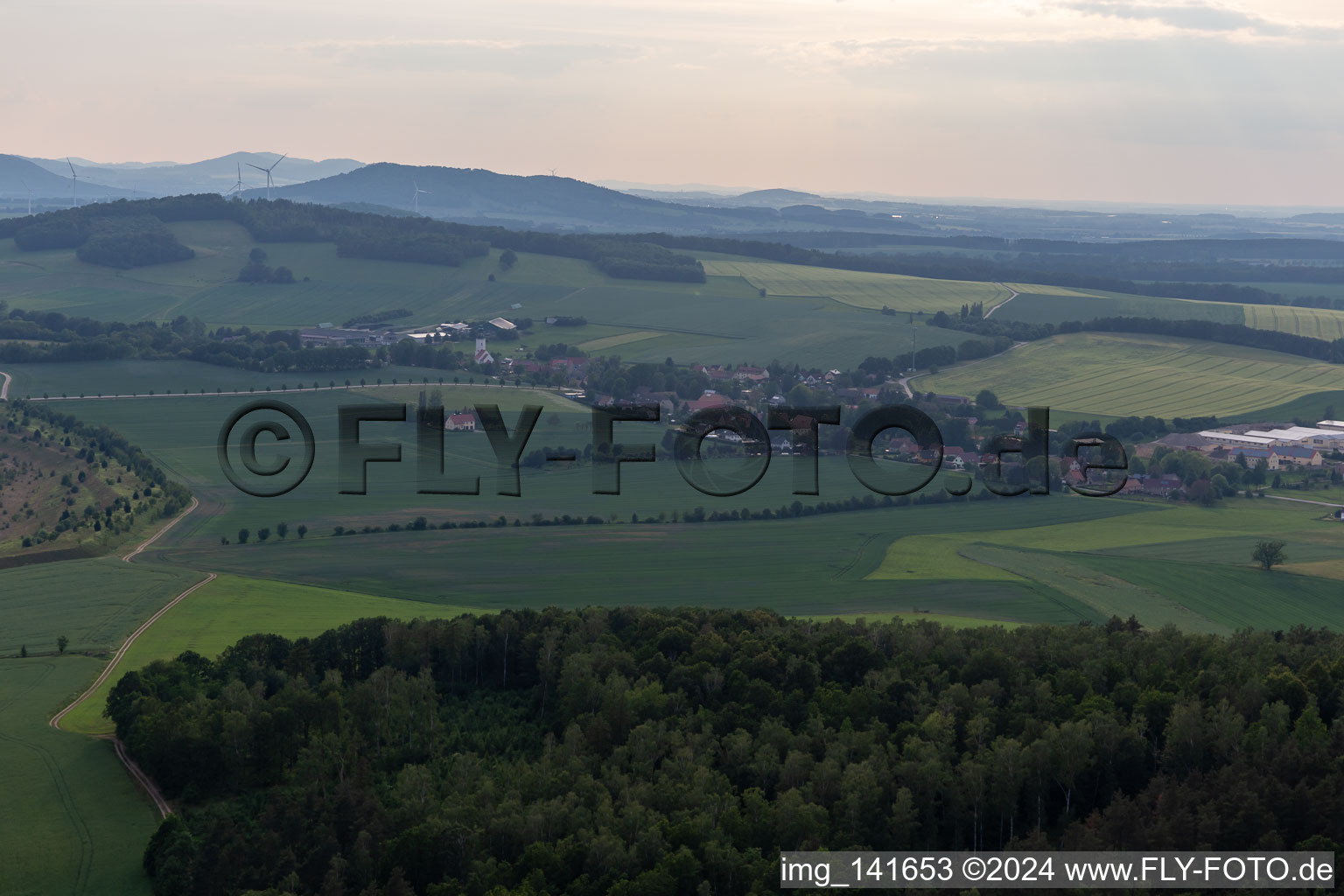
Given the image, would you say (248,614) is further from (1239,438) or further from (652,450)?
(1239,438)

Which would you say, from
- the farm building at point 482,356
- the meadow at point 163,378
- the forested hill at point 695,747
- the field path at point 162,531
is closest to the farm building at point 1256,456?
the forested hill at point 695,747

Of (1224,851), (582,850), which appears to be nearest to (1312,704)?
(1224,851)

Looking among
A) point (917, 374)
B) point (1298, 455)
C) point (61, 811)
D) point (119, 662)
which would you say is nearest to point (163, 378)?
point (119, 662)

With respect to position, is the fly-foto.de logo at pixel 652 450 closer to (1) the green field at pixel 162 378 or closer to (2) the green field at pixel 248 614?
(1) the green field at pixel 162 378

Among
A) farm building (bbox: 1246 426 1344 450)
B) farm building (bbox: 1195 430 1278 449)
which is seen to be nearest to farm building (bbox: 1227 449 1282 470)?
farm building (bbox: 1195 430 1278 449)

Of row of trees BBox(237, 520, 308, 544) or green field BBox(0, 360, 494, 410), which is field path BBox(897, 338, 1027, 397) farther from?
row of trees BBox(237, 520, 308, 544)

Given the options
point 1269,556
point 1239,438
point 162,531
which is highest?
point 1239,438
